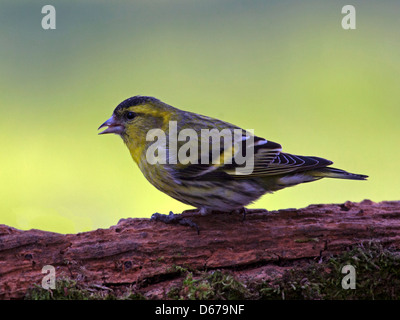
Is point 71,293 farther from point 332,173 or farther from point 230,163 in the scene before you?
point 332,173

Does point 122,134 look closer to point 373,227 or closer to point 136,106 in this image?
point 136,106

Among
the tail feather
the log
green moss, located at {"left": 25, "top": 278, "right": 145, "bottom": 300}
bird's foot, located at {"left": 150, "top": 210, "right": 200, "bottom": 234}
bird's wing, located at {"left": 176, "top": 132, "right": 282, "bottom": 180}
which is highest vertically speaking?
bird's wing, located at {"left": 176, "top": 132, "right": 282, "bottom": 180}

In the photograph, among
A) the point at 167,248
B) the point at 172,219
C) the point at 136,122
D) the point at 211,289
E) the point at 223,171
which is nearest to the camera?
the point at 211,289

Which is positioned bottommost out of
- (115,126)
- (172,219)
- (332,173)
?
(172,219)

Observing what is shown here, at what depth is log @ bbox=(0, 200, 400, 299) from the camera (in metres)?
3.16

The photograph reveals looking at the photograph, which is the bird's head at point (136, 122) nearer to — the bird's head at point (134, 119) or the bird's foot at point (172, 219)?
the bird's head at point (134, 119)

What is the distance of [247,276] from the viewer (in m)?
3.15

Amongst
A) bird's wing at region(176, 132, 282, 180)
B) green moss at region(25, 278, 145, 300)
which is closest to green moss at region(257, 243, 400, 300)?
green moss at region(25, 278, 145, 300)

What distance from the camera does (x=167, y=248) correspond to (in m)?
3.38

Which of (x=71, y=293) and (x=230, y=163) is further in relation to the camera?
(x=230, y=163)

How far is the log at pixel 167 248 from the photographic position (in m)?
3.16

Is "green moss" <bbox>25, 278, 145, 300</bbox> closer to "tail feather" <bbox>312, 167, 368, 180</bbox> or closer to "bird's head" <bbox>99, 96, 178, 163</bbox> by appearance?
"bird's head" <bbox>99, 96, 178, 163</bbox>

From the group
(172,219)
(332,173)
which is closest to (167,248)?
(172,219)
